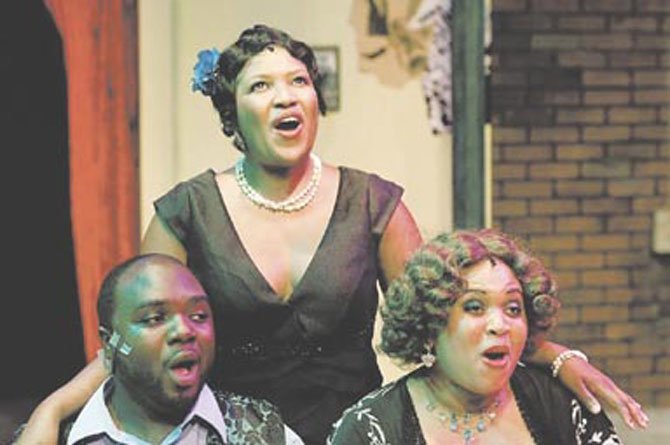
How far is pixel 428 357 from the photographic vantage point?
260cm

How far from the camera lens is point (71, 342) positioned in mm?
5184

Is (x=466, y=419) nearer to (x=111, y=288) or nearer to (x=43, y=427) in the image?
(x=111, y=288)

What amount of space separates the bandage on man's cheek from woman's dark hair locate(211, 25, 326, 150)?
2.10 ft

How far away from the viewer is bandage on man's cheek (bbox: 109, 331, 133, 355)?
2490mm

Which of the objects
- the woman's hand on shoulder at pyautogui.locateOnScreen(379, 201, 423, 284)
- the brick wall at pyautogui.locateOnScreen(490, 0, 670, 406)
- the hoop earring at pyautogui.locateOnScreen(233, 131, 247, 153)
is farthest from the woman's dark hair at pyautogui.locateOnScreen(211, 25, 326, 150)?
the brick wall at pyautogui.locateOnScreen(490, 0, 670, 406)

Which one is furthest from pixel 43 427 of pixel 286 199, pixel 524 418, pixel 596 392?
pixel 596 392

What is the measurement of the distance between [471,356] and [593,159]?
124 inches

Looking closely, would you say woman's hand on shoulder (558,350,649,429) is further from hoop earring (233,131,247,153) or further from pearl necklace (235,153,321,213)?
hoop earring (233,131,247,153)

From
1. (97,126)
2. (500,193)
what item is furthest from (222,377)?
(500,193)

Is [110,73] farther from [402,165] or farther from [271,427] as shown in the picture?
[271,427]

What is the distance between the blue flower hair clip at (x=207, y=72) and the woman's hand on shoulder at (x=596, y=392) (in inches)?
40.5

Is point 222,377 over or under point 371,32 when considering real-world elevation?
under

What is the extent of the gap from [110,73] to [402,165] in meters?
1.19

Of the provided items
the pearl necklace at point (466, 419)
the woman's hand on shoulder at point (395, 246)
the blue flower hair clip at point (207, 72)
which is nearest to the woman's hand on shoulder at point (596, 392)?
the pearl necklace at point (466, 419)
